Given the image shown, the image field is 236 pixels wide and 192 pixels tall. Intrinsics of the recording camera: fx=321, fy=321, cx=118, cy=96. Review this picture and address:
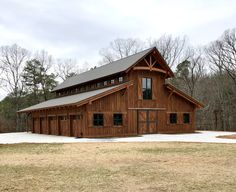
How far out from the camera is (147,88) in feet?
91.7

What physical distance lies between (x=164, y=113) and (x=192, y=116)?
3363 mm

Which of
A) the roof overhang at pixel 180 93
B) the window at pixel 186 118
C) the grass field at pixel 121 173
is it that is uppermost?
the roof overhang at pixel 180 93

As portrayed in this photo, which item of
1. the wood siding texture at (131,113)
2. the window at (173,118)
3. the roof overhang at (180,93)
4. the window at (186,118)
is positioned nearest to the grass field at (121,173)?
the wood siding texture at (131,113)

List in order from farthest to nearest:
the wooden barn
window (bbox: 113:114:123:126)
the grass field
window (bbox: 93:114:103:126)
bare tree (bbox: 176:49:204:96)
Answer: bare tree (bbox: 176:49:204:96)
window (bbox: 113:114:123:126)
the wooden barn
window (bbox: 93:114:103:126)
the grass field

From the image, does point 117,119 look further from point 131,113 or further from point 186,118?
point 186,118

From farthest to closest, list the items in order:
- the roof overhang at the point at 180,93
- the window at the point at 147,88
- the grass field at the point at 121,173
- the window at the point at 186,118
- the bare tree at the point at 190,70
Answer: the bare tree at the point at 190,70
the window at the point at 186,118
the roof overhang at the point at 180,93
the window at the point at 147,88
the grass field at the point at 121,173

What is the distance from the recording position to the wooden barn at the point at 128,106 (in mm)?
24469

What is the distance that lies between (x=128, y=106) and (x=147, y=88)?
281cm

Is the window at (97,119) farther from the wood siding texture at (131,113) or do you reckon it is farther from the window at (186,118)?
the window at (186,118)

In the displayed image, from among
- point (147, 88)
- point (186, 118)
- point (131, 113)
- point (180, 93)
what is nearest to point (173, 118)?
point (186, 118)

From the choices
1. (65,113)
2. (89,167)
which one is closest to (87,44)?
(65,113)

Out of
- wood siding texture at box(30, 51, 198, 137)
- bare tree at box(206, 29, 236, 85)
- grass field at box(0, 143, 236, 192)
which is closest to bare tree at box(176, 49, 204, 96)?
bare tree at box(206, 29, 236, 85)

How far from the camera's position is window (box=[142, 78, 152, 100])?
27.7 meters

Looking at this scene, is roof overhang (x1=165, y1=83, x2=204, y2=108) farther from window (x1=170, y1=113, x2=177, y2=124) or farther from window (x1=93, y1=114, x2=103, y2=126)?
window (x1=93, y1=114, x2=103, y2=126)
